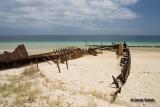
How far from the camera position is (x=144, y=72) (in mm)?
19062

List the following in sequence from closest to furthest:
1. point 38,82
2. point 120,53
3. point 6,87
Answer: point 6,87, point 38,82, point 120,53

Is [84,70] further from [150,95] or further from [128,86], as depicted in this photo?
[150,95]

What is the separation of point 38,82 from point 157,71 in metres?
8.89

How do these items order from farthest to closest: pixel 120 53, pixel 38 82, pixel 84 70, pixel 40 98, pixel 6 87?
1. pixel 120 53
2. pixel 84 70
3. pixel 38 82
4. pixel 6 87
5. pixel 40 98

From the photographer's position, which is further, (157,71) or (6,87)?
(157,71)

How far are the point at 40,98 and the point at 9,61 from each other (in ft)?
31.0

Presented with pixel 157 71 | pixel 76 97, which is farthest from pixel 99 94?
pixel 157 71

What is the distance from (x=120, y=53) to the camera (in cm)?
2086

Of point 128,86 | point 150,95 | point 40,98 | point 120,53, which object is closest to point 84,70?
point 120,53

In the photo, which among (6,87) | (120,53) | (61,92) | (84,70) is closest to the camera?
(61,92)

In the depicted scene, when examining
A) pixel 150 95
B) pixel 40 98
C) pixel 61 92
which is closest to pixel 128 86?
pixel 150 95

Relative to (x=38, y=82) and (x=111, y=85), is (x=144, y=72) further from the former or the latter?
(x=38, y=82)

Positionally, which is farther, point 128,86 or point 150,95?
point 128,86

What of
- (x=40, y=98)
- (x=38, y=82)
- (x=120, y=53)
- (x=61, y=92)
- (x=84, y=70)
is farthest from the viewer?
(x=120, y=53)
